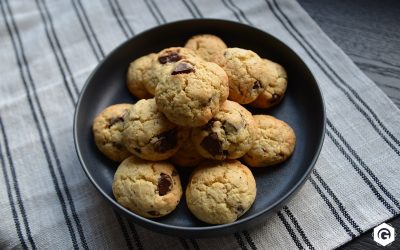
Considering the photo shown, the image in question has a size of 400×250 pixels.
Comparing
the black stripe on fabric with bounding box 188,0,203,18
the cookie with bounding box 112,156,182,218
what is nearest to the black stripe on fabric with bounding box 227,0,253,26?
the black stripe on fabric with bounding box 188,0,203,18

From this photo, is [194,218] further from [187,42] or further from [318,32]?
[318,32]

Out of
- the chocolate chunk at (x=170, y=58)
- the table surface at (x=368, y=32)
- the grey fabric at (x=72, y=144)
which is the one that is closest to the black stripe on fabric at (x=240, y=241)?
the grey fabric at (x=72, y=144)

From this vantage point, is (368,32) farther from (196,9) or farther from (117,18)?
(117,18)

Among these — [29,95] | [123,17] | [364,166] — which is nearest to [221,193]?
[364,166]

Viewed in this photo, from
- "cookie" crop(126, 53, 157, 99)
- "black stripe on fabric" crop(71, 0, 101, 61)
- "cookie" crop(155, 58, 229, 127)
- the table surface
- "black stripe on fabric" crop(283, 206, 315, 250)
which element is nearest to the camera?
"cookie" crop(155, 58, 229, 127)

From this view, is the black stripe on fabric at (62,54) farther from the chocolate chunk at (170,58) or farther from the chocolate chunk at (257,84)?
the chocolate chunk at (257,84)

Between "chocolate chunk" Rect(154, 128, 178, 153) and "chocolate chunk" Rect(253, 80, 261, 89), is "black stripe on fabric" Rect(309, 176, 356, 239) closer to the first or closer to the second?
"chocolate chunk" Rect(253, 80, 261, 89)
